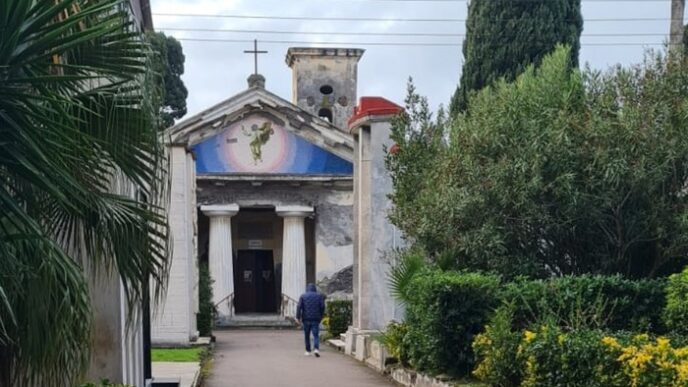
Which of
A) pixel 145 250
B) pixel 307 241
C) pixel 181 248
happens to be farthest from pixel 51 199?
pixel 307 241

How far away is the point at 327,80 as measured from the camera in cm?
3941

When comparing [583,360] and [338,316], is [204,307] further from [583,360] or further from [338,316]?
[583,360]

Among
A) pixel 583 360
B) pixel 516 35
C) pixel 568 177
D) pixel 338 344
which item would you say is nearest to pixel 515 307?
pixel 568 177

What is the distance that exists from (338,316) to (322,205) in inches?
344

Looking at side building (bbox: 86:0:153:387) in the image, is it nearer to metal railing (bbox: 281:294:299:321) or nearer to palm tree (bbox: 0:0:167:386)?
palm tree (bbox: 0:0:167:386)

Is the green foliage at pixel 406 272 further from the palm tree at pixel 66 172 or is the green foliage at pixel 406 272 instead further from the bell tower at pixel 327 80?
the bell tower at pixel 327 80

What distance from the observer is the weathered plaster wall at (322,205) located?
1433 inches

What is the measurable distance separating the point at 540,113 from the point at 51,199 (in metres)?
9.17

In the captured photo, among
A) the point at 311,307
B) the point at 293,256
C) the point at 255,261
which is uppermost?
the point at 293,256

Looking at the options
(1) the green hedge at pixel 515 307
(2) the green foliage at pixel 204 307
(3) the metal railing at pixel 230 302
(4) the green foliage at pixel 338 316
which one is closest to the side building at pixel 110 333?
(1) the green hedge at pixel 515 307

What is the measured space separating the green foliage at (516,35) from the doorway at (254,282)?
53.0ft

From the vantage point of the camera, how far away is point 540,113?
14312mm

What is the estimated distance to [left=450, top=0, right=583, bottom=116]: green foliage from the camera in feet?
79.1

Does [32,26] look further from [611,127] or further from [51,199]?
[611,127]
